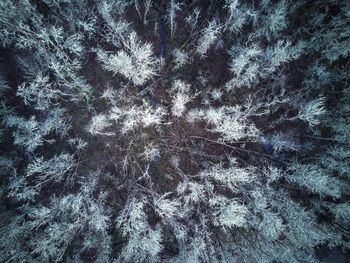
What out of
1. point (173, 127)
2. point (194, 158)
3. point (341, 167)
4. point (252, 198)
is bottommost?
point (252, 198)

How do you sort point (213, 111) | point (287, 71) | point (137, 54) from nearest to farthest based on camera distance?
A: point (137, 54)
point (213, 111)
point (287, 71)

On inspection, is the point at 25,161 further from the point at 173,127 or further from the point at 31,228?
the point at 173,127

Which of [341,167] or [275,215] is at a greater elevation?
[341,167]

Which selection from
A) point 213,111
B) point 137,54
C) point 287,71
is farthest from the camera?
point 287,71

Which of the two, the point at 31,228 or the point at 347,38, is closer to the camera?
the point at 347,38

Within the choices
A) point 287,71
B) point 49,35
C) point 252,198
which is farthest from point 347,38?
point 49,35

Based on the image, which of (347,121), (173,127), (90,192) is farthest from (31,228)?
(347,121)
